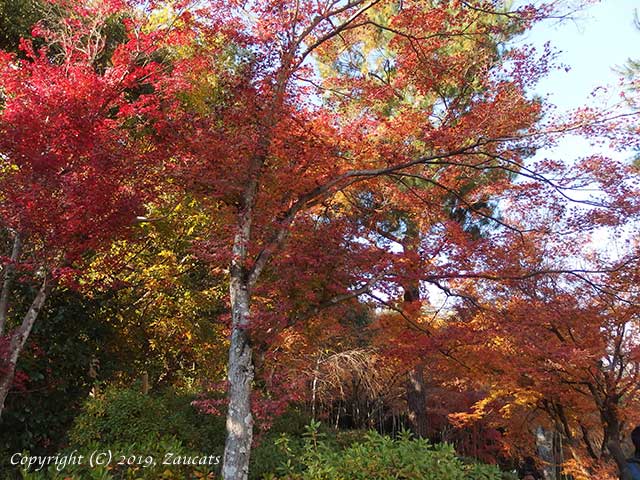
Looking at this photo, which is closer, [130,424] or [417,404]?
[130,424]

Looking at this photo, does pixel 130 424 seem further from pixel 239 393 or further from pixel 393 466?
pixel 393 466

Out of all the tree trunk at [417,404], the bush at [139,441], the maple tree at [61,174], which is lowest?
the bush at [139,441]

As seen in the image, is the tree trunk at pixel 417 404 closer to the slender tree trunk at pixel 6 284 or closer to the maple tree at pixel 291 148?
the maple tree at pixel 291 148

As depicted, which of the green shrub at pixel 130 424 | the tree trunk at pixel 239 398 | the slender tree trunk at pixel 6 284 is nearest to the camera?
the tree trunk at pixel 239 398

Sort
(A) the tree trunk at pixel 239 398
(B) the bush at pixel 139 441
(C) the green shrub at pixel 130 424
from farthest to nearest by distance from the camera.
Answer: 1. (C) the green shrub at pixel 130 424
2. (B) the bush at pixel 139 441
3. (A) the tree trunk at pixel 239 398

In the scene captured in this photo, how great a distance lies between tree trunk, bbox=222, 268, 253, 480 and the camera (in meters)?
5.46

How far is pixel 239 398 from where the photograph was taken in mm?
5734

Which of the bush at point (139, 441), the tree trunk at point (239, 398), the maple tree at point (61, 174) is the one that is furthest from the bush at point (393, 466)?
the maple tree at point (61, 174)

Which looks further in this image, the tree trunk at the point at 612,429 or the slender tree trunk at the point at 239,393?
the tree trunk at the point at 612,429

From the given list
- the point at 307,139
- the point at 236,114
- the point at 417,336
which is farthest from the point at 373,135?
the point at 417,336

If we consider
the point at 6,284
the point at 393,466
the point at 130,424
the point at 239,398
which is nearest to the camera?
the point at 393,466

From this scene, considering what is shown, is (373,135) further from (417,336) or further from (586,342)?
(586,342)

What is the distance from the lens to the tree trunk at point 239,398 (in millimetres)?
5456

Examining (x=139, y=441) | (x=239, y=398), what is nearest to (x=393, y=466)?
(x=239, y=398)
